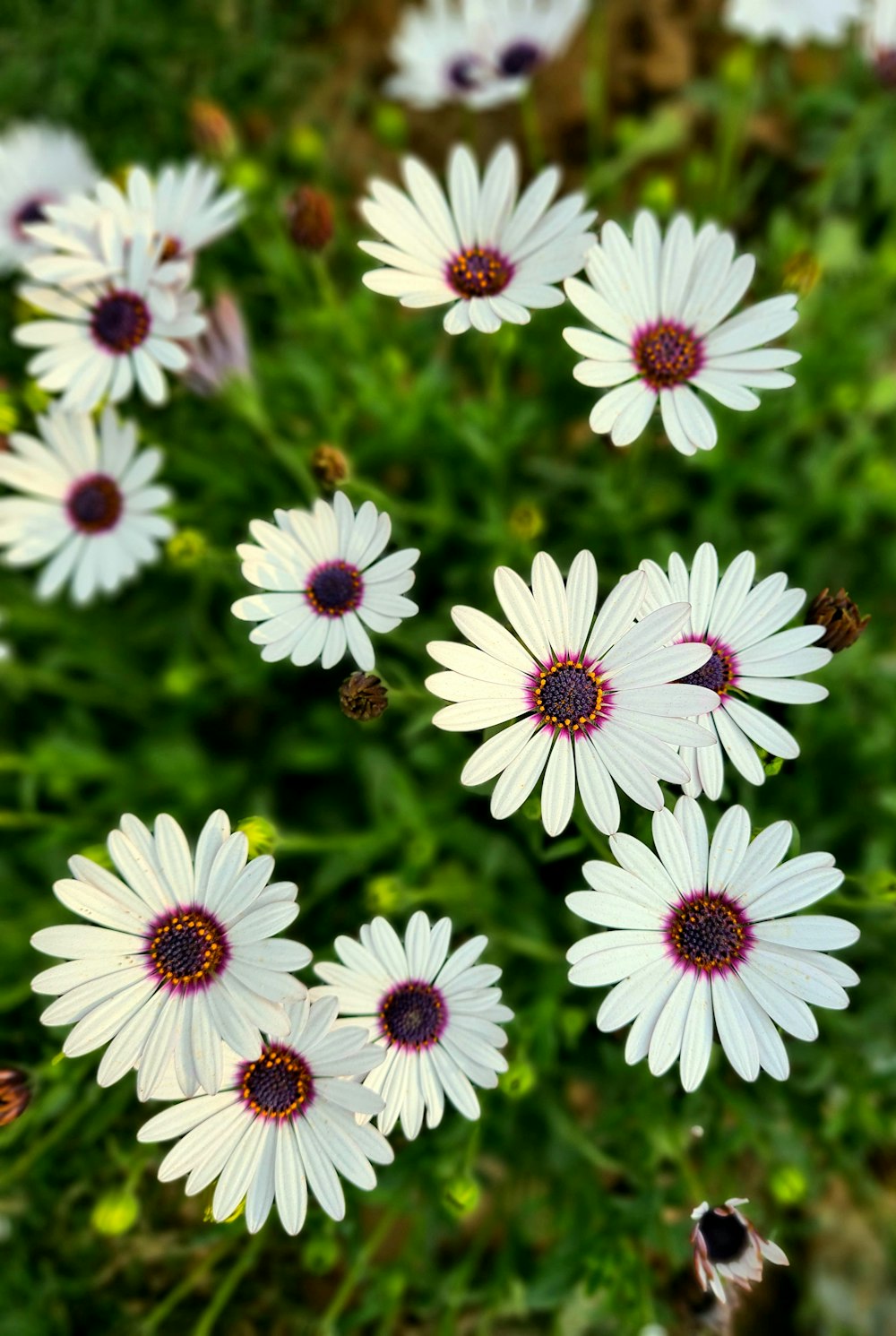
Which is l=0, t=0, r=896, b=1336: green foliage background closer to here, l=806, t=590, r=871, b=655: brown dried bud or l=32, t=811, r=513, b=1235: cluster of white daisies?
l=32, t=811, r=513, b=1235: cluster of white daisies

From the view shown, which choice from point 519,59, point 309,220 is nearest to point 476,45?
point 519,59

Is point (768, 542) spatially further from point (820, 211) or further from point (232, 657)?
point (232, 657)

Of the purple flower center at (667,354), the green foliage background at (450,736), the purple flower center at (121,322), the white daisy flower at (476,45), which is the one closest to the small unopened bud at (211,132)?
the green foliage background at (450,736)

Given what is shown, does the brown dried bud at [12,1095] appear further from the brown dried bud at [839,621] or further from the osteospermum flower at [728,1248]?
the brown dried bud at [839,621]

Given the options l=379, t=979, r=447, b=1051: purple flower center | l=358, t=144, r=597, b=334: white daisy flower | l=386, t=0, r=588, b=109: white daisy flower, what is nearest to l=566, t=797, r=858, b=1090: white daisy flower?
l=379, t=979, r=447, b=1051: purple flower center

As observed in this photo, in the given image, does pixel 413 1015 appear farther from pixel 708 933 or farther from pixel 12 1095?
pixel 12 1095

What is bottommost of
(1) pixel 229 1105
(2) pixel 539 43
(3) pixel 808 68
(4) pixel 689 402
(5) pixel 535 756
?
(1) pixel 229 1105

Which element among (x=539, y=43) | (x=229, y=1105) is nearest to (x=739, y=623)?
(x=229, y=1105)
